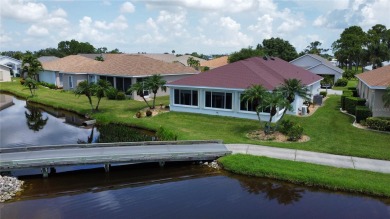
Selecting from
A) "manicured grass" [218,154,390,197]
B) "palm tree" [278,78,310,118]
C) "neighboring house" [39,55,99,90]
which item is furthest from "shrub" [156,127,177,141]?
"neighboring house" [39,55,99,90]

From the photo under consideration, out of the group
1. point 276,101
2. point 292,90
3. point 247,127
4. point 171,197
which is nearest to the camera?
point 171,197

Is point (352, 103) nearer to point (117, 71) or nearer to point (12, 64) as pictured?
point (117, 71)

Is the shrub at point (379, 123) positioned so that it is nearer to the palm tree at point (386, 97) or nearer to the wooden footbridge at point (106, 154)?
the palm tree at point (386, 97)

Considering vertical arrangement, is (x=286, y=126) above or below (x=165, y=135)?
above

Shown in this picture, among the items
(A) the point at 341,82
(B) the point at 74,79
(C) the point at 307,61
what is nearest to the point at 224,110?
(B) the point at 74,79

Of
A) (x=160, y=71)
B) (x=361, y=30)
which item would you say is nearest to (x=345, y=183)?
(x=160, y=71)

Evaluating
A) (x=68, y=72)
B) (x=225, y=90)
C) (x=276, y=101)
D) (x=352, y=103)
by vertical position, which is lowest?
(x=352, y=103)
